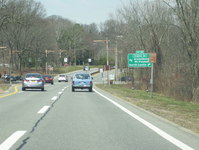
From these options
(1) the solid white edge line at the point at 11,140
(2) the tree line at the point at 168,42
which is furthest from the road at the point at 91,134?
(2) the tree line at the point at 168,42

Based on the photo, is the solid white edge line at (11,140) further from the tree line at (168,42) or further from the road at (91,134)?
the tree line at (168,42)

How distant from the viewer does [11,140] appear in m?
7.66

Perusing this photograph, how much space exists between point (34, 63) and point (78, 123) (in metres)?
94.9

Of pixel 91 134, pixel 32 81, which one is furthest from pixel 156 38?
pixel 91 134

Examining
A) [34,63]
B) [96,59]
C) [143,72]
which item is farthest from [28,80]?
[96,59]

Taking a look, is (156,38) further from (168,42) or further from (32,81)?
(32,81)

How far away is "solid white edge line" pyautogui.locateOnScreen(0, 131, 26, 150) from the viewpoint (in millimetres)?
6977

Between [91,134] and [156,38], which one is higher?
[156,38]

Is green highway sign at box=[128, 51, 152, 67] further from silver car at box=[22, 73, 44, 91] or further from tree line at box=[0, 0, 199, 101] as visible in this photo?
silver car at box=[22, 73, 44, 91]

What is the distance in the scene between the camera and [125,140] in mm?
7770

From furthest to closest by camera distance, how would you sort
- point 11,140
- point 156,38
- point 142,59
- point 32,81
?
point 156,38
point 32,81
point 142,59
point 11,140

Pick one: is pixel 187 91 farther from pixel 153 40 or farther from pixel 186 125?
pixel 186 125

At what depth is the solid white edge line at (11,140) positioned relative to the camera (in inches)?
275

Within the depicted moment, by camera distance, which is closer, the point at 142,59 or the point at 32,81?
the point at 142,59
